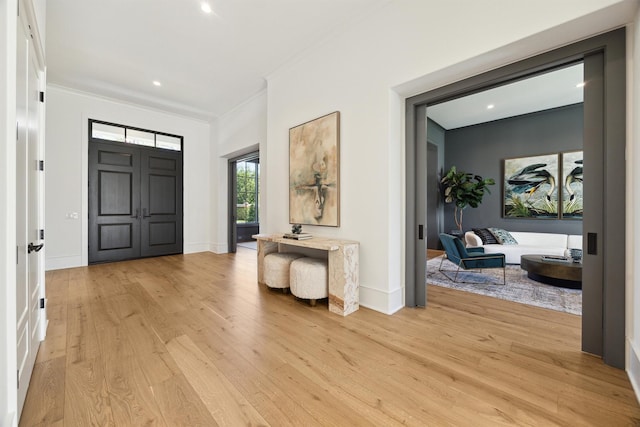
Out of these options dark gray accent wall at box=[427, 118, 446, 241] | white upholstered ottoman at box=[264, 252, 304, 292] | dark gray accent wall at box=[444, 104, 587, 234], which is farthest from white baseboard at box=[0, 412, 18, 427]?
dark gray accent wall at box=[444, 104, 587, 234]

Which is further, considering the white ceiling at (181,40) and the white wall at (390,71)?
the white ceiling at (181,40)

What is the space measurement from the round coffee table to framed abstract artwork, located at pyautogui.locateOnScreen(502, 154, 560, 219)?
2569 millimetres

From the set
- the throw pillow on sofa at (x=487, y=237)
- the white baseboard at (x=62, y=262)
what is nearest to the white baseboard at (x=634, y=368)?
the throw pillow on sofa at (x=487, y=237)

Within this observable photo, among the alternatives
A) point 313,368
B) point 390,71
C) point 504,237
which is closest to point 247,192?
point 390,71

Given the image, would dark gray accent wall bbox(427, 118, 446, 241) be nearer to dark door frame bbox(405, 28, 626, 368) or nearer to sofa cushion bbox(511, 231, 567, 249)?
sofa cushion bbox(511, 231, 567, 249)

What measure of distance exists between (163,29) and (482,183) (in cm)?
665

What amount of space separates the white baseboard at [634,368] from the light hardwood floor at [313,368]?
0.16 feet

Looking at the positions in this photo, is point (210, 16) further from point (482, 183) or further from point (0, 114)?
point (482, 183)

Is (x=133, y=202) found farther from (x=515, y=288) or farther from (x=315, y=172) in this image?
(x=515, y=288)

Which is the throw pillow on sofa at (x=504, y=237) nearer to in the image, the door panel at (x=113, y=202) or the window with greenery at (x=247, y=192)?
the window with greenery at (x=247, y=192)

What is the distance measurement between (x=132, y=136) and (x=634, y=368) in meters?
7.72

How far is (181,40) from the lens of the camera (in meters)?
3.42

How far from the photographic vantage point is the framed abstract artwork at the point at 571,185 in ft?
17.7

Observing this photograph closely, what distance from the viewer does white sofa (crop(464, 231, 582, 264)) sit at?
189 inches
